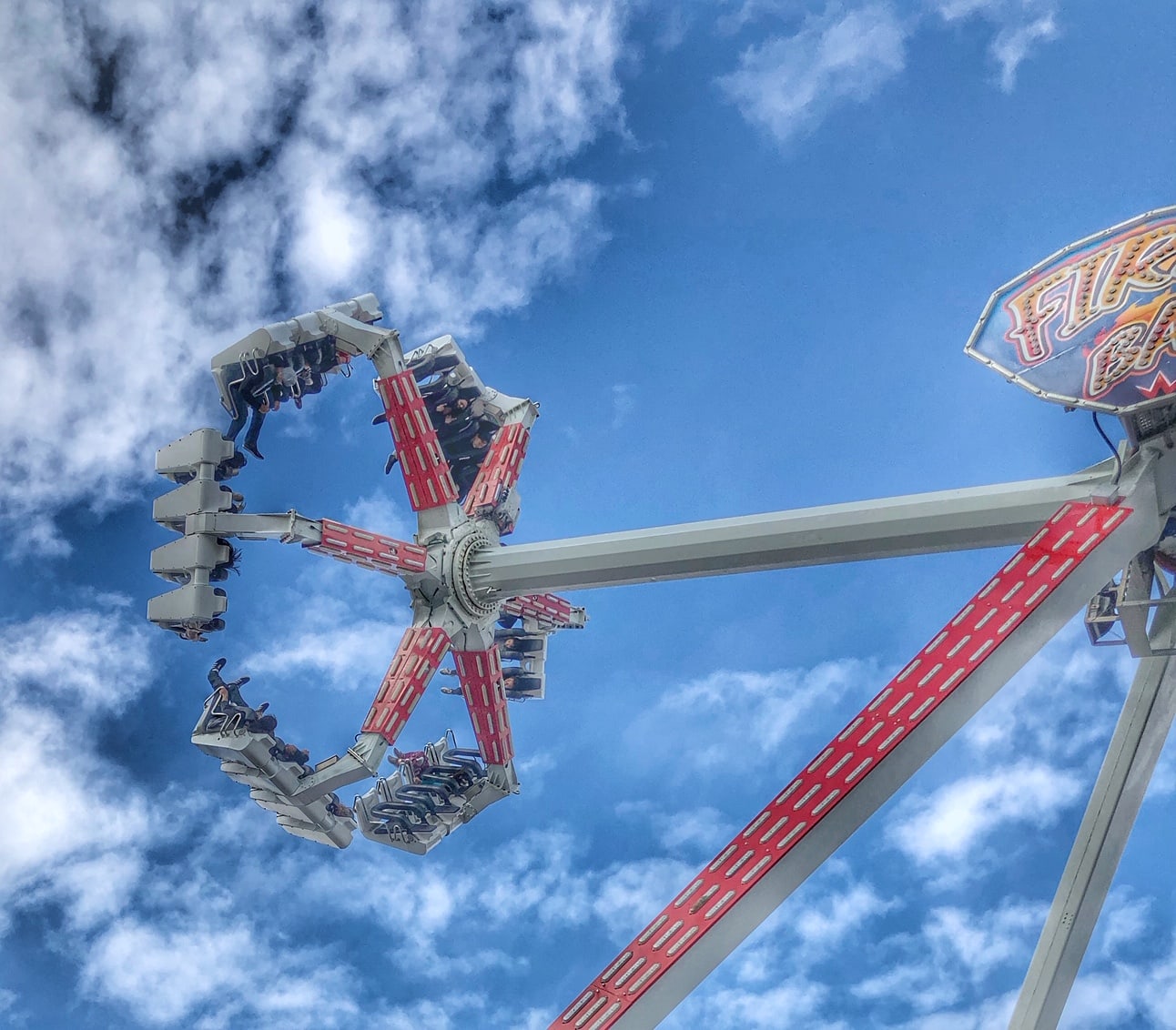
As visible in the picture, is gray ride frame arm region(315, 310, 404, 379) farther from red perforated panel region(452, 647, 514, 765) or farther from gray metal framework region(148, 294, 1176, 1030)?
red perforated panel region(452, 647, 514, 765)

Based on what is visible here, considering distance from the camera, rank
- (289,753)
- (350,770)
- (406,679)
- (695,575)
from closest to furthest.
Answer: (695,575), (289,753), (350,770), (406,679)

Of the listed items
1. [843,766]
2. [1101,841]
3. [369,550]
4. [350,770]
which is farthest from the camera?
[369,550]

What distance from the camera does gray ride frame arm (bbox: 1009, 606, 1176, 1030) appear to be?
9453mm

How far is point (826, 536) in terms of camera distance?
376 inches

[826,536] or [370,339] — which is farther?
[370,339]

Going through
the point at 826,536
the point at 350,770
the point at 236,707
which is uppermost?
the point at 236,707

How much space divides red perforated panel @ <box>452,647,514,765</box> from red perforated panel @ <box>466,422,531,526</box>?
5.32 feet

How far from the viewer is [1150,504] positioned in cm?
842

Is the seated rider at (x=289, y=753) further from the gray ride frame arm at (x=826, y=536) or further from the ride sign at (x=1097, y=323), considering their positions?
the ride sign at (x=1097, y=323)

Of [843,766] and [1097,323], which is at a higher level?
[1097,323]

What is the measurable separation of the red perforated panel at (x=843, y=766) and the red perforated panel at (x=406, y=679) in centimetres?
461

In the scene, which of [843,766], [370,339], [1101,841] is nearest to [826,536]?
[843,766]

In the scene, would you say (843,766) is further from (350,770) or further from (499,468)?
(499,468)

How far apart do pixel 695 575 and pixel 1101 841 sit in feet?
12.7
